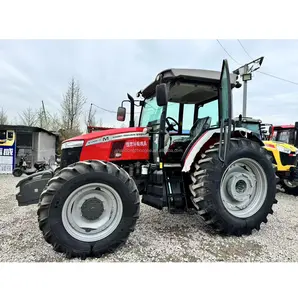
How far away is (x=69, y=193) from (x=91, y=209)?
32 cm

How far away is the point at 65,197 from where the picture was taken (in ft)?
8.38

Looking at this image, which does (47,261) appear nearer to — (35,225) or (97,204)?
(97,204)

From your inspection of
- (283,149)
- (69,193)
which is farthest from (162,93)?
(283,149)

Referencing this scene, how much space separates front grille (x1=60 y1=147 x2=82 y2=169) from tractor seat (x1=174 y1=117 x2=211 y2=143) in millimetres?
1584

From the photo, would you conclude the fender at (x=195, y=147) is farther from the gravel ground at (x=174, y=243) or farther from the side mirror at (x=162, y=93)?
the gravel ground at (x=174, y=243)

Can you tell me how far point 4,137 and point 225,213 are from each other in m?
11.4

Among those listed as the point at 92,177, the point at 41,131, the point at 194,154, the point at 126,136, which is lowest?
the point at 92,177

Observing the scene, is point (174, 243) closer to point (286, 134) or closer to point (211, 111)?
point (211, 111)

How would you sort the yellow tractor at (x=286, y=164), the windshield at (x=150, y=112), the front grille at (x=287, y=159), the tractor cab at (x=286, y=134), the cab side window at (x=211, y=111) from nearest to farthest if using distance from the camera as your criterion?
the windshield at (x=150, y=112), the cab side window at (x=211, y=111), the yellow tractor at (x=286, y=164), the front grille at (x=287, y=159), the tractor cab at (x=286, y=134)

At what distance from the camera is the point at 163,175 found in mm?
3354

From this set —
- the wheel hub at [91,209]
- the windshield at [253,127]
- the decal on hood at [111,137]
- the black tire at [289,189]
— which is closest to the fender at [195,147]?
the decal on hood at [111,137]

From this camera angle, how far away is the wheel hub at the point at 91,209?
2.68m

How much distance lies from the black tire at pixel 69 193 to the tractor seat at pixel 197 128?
5.05ft

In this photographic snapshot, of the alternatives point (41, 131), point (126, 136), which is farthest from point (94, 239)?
point (41, 131)
